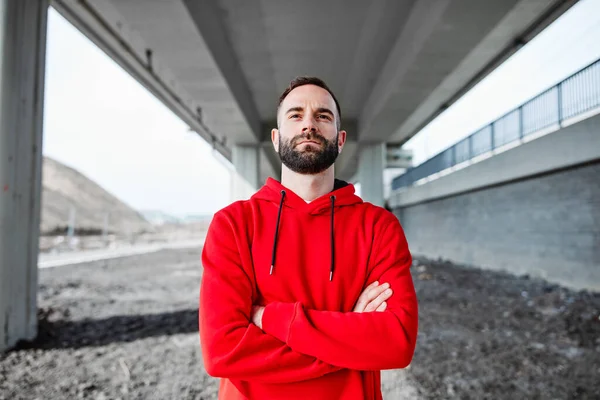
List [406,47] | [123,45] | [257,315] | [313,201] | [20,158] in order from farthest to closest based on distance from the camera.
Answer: [123,45]
[406,47]
[20,158]
[313,201]
[257,315]

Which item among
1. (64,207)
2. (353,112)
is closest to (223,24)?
(353,112)

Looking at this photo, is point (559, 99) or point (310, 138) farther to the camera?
point (559, 99)

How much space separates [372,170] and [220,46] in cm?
1012

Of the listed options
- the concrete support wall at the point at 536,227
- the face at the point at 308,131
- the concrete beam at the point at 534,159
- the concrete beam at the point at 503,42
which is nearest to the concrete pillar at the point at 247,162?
the concrete beam at the point at 503,42

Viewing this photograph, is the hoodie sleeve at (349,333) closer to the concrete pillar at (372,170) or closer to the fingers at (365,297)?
the fingers at (365,297)

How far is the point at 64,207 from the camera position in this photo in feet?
184

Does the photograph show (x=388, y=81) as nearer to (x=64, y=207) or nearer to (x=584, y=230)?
(x=584, y=230)

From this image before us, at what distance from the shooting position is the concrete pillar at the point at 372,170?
16609 mm

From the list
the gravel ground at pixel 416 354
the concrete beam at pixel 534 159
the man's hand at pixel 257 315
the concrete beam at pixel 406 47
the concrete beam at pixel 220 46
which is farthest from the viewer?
the concrete beam at pixel 534 159

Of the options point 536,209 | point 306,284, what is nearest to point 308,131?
point 306,284

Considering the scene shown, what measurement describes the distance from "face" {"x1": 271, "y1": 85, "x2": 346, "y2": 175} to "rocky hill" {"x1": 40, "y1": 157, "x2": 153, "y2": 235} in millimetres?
45851

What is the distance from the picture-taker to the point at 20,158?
4785mm

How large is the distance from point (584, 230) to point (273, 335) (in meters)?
10.0

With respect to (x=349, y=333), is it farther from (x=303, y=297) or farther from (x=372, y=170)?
(x=372, y=170)
